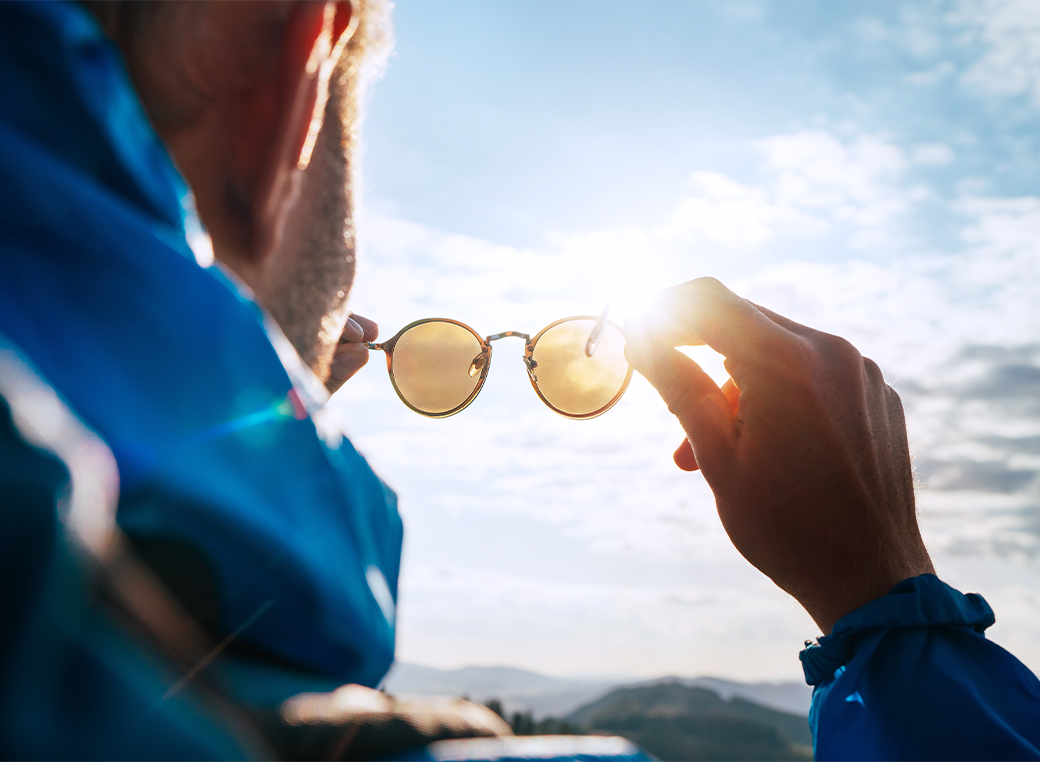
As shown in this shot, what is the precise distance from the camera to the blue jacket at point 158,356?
50 cm

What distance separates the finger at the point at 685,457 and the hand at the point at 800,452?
0.10 m

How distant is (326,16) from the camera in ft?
2.85

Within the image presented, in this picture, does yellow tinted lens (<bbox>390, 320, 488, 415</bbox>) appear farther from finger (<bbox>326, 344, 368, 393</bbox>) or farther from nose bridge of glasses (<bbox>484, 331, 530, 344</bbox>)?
finger (<bbox>326, 344, 368, 393</bbox>)

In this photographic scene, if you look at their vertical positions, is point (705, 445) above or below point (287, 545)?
above

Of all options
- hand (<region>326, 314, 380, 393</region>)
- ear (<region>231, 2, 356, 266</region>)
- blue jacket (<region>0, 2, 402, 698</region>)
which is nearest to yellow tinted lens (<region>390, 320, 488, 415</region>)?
hand (<region>326, 314, 380, 393</region>)

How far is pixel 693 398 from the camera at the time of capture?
1709 millimetres

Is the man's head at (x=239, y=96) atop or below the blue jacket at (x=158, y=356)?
atop

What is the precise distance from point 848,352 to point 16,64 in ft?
5.89

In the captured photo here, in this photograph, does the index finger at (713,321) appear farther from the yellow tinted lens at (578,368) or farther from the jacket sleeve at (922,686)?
the yellow tinted lens at (578,368)

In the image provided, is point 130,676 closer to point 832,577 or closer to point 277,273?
point 277,273

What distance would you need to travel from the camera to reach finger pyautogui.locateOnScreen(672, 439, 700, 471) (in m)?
1.83

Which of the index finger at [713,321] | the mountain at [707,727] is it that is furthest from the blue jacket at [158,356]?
the mountain at [707,727]

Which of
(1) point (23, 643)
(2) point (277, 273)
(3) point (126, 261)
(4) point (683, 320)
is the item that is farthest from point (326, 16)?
(4) point (683, 320)

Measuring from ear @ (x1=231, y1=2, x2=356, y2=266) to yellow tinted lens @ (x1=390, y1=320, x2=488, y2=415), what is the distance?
8.15 ft
